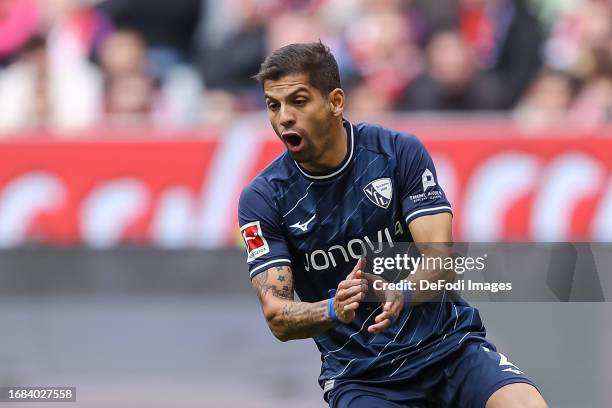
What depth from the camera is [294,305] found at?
4.80m

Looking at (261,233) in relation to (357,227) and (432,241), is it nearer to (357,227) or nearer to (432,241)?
(357,227)

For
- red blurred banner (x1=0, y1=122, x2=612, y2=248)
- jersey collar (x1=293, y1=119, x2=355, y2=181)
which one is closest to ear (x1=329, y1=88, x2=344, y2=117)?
jersey collar (x1=293, y1=119, x2=355, y2=181)

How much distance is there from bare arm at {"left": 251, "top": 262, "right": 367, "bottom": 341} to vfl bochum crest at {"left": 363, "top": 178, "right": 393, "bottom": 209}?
461 millimetres

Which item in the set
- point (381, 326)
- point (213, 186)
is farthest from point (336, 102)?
point (213, 186)

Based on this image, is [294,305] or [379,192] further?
[379,192]

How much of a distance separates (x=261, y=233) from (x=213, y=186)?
4.52m

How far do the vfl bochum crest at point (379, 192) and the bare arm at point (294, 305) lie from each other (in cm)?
46

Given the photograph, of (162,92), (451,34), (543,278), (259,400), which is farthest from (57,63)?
(543,278)

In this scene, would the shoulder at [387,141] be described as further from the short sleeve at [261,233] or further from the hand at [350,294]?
the hand at [350,294]

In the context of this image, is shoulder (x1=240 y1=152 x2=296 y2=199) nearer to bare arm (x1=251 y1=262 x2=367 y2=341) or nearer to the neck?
the neck

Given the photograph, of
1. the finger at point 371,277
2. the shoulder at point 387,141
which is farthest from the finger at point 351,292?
the shoulder at point 387,141

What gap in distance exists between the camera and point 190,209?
949cm

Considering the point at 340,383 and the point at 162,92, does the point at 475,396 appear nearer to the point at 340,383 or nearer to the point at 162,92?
the point at 340,383

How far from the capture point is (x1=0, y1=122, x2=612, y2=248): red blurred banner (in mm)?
9312
